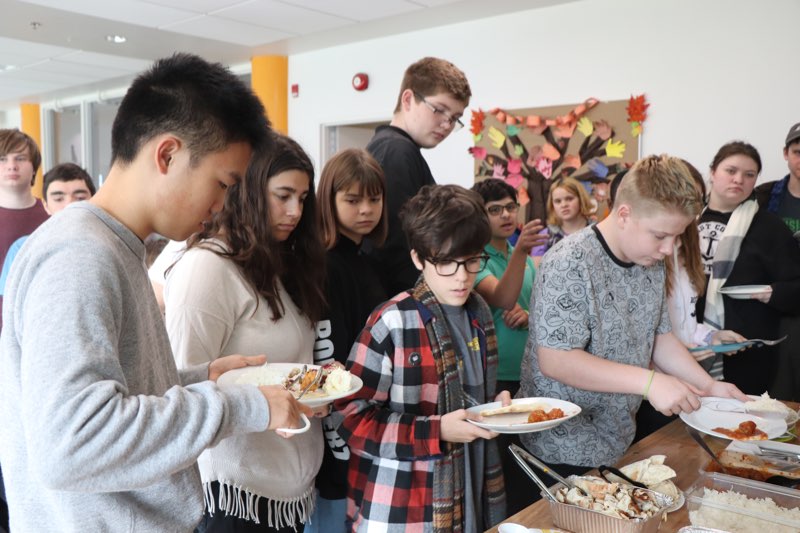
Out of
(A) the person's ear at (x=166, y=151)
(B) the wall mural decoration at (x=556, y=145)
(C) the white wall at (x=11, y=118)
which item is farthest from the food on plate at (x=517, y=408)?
(C) the white wall at (x=11, y=118)

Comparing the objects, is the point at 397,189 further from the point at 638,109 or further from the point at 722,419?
the point at 638,109

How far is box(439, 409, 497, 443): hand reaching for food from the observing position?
1335 mm

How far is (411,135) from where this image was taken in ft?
7.59

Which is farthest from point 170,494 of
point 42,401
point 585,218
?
point 585,218

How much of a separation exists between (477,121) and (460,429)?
3.91 m

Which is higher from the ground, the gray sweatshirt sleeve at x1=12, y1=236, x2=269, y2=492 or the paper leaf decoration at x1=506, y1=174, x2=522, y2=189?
the paper leaf decoration at x1=506, y1=174, x2=522, y2=189

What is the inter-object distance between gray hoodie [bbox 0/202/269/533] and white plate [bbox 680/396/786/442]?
108cm

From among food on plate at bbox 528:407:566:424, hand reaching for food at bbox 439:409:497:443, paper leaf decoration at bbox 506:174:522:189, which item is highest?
paper leaf decoration at bbox 506:174:522:189

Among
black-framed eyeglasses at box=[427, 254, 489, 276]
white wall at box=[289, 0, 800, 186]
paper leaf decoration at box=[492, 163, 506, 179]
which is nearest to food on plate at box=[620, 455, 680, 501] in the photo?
black-framed eyeglasses at box=[427, 254, 489, 276]

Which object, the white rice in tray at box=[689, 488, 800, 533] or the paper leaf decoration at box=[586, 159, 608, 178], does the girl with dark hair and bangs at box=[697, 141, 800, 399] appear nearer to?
the paper leaf decoration at box=[586, 159, 608, 178]

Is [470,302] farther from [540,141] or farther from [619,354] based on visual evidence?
[540,141]

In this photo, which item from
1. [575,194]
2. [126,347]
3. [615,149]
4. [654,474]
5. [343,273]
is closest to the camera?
[126,347]

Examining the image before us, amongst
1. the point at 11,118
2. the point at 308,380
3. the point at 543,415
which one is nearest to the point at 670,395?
the point at 543,415

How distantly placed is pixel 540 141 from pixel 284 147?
331cm
